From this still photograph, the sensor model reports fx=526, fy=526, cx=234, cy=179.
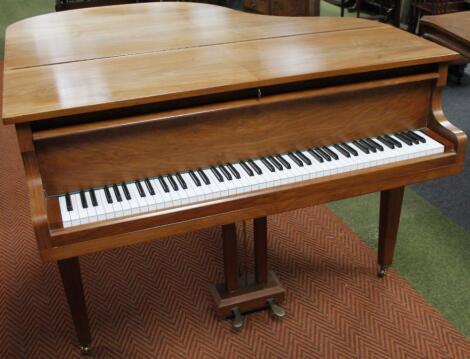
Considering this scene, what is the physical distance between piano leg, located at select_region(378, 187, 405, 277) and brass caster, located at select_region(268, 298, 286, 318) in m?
0.56

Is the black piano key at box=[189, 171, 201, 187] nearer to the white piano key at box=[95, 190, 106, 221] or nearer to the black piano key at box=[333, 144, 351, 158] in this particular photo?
the white piano key at box=[95, 190, 106, 221]

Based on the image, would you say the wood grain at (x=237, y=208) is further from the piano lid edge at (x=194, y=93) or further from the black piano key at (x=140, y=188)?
the piano lid edge at (x=194, y=93)

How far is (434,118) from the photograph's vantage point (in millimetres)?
2008

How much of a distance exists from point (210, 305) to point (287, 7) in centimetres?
257

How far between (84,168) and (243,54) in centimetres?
77

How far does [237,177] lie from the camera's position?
178cm

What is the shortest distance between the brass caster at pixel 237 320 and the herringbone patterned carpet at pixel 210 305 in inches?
1.6

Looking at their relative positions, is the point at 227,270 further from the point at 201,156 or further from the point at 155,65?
the point at 155,65

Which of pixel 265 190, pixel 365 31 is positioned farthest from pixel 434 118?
pixel 265 190

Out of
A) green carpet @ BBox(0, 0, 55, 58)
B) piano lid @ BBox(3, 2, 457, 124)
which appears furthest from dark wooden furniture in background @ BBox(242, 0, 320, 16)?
green carpet @ BBox(0, 0, 55, 58)

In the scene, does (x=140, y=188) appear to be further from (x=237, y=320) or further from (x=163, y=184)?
(x=237, y=320)

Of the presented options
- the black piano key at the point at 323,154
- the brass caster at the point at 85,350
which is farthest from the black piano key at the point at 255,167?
the brass caster at the point at 85,350

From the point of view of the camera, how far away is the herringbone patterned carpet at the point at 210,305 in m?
2.24

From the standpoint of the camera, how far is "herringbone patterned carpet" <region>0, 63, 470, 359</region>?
88.0 inches
